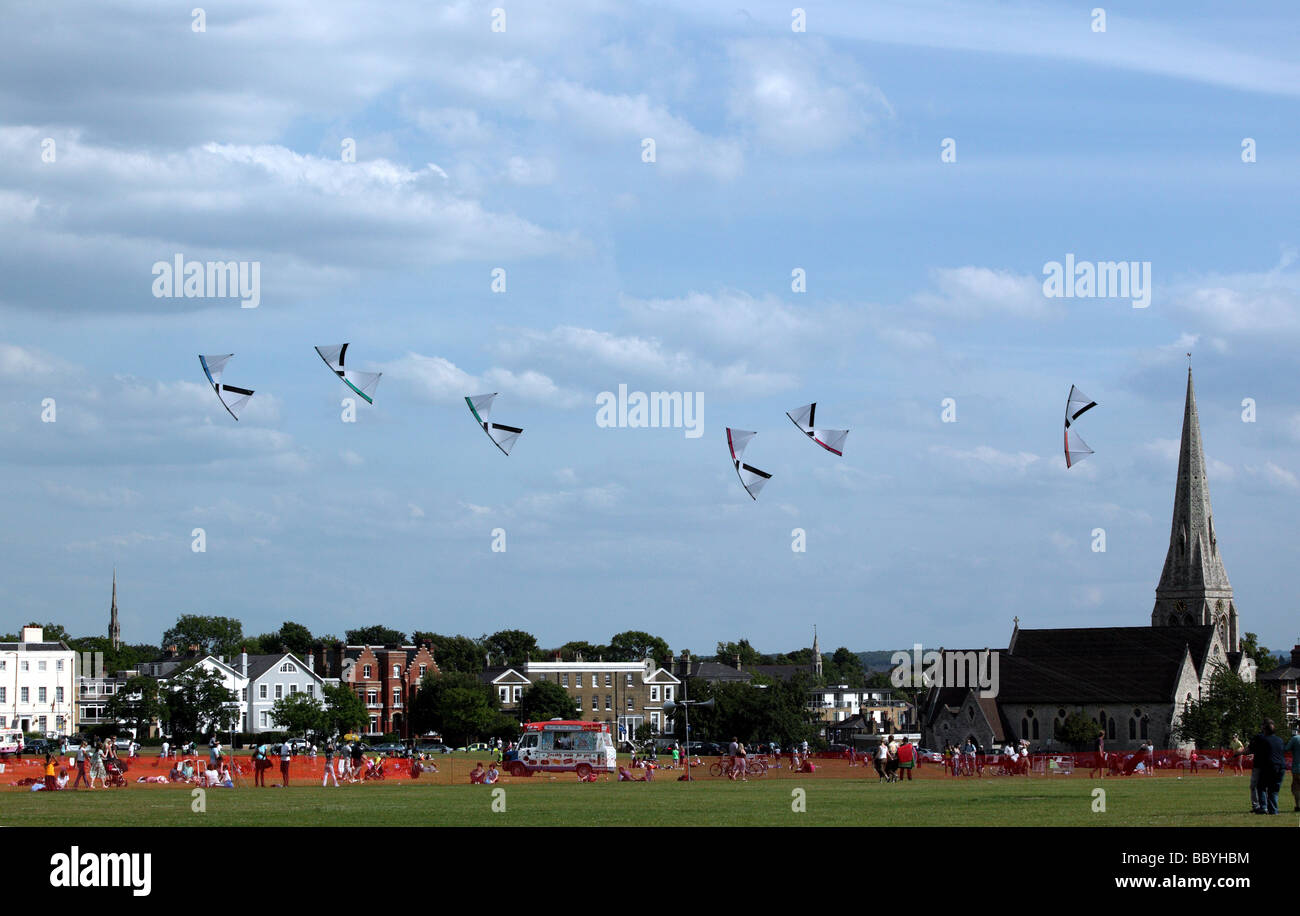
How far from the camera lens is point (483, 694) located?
5236 inches

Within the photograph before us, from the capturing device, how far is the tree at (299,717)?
122312 mm

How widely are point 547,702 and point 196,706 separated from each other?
1351 inches

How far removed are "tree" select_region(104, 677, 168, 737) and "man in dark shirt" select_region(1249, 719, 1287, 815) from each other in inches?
4108

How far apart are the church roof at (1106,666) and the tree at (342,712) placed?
57.7m

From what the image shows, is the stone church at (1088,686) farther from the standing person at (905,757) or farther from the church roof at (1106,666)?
the standing person at (905,757)

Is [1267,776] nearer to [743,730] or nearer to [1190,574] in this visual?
[743,730]

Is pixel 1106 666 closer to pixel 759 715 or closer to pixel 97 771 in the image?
pixel 759 715

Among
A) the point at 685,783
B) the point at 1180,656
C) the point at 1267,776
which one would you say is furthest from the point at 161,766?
the point at 1180,656

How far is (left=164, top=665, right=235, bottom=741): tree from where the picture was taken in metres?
120

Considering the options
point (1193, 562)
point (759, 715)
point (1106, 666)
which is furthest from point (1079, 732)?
point (1193, 562)

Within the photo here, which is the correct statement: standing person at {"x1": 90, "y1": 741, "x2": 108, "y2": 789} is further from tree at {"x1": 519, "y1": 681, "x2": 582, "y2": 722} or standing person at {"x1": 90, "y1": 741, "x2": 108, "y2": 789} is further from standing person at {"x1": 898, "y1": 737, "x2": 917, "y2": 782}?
tree at {"x1": 519, "y1": 681, "x2": 582, "y2": 722}
